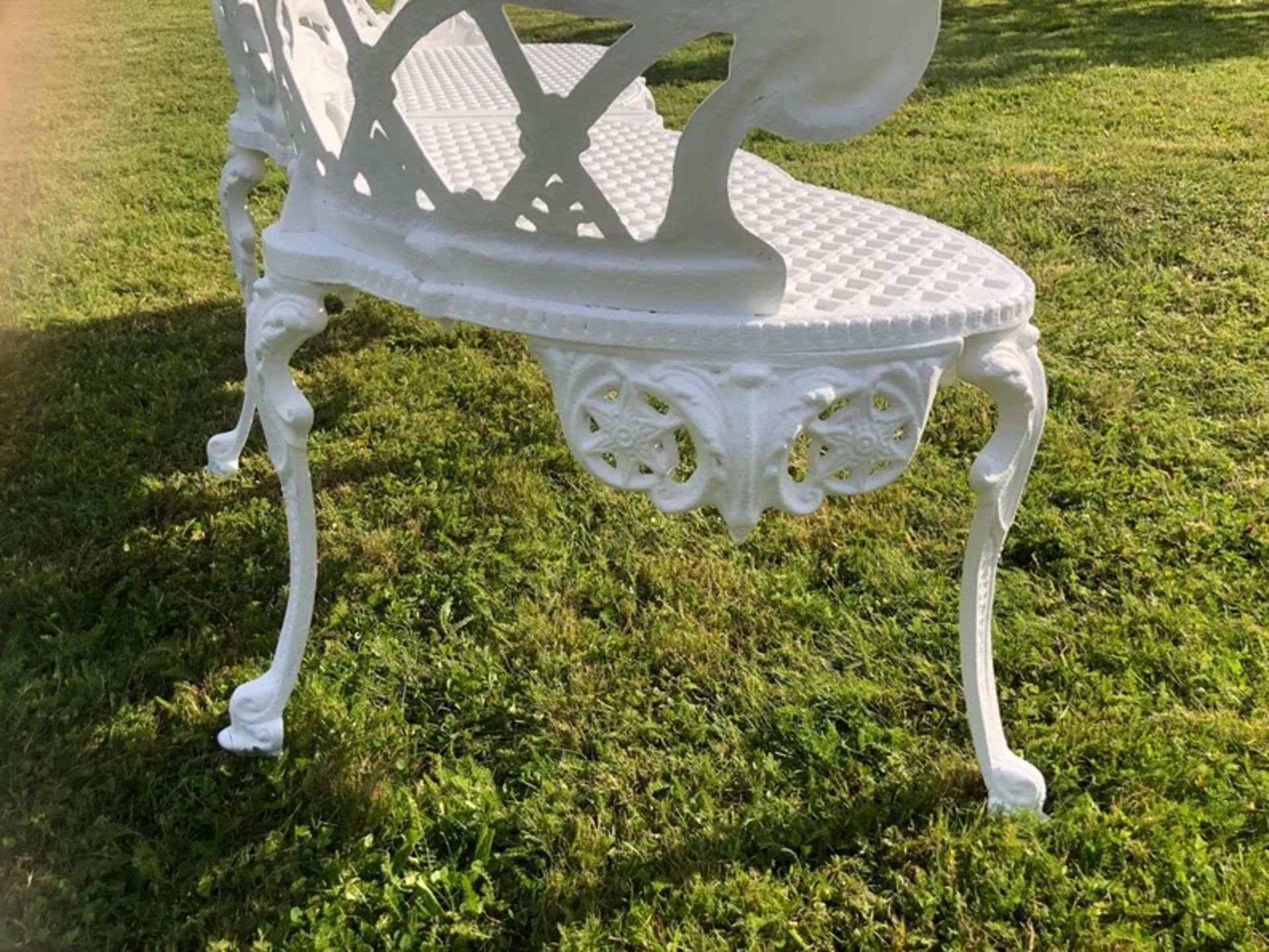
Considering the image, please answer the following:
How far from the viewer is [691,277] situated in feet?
3.91

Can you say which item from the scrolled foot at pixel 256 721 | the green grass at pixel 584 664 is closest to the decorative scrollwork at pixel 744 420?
the green grass at pixel 584 664

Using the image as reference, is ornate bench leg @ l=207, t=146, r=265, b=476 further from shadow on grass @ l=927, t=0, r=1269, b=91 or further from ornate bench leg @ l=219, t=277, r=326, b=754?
shadow on grass @ l=927, t=0, r=1269, b=91

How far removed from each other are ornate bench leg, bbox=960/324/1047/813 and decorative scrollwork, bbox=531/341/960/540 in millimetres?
107

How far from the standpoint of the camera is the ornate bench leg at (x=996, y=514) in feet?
4.36

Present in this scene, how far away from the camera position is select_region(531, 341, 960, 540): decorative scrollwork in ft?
3.89

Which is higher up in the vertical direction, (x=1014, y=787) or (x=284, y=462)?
(x=284, y=462)

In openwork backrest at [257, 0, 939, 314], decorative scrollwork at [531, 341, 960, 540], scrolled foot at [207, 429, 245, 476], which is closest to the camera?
openwork backrest at [257, 0, 939, 314]

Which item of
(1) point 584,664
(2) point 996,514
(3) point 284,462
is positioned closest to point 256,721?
(3) point 284,462

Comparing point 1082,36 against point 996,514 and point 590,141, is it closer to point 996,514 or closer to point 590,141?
point 996,514

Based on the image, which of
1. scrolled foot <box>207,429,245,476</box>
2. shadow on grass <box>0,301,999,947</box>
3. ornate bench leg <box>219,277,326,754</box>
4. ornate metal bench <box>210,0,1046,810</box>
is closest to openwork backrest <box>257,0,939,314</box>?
ornate metal bench <box>210,0,1046,810</box>

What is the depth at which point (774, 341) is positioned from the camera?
3.88ft

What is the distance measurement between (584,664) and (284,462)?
757mm

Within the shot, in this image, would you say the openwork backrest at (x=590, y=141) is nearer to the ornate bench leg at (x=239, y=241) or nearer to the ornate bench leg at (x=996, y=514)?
the ornate bench leg at (x=996, y=514)

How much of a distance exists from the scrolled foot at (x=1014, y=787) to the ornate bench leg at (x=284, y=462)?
1162 mm
